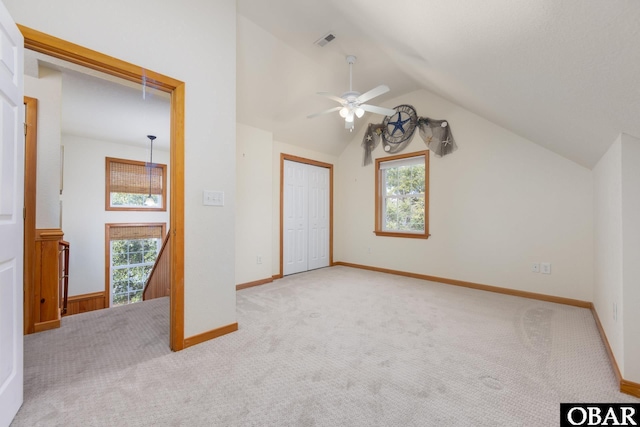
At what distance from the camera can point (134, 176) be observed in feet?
20.0

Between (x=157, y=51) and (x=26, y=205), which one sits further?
(x=26, y=205)

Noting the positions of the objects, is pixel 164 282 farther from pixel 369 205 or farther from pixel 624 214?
pixel 624 214

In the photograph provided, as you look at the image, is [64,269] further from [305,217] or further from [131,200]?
[305,217]

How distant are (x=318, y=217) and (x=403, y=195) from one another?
1638 mm

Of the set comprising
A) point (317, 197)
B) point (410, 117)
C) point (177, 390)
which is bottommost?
point (177, 390)

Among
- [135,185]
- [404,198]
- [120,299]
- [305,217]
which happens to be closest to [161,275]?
[305,217]

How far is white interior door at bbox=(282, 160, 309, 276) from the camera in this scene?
4652mm

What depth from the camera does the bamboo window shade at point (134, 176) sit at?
5.79m

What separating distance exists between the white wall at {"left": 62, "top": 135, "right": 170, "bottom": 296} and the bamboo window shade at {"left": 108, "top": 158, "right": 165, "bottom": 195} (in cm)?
18

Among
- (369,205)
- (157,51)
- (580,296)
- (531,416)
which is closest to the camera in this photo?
(531,416)

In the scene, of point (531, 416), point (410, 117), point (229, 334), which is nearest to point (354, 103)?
point (410, 117)

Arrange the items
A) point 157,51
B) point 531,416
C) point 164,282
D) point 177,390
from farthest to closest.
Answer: point 164,282, point 157,51, point 177,390, point 531,416

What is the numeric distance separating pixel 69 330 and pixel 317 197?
12.5 ft

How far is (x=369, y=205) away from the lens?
16.6 feet
